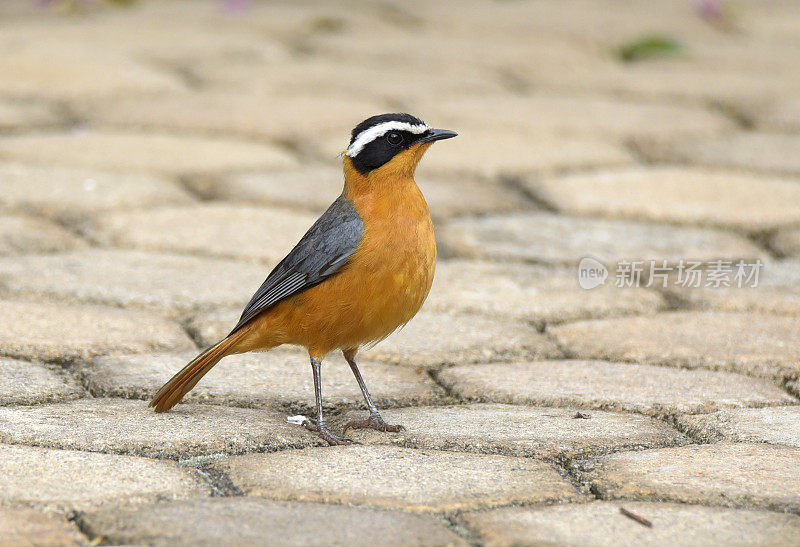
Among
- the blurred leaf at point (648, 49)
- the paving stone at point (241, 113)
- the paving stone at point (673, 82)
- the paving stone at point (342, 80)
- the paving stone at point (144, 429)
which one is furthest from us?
the blurred leaf at point (648, 49)

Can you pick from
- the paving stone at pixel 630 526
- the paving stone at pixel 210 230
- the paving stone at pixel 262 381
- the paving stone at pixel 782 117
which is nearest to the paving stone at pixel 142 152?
the paving stone at pixel 210 230

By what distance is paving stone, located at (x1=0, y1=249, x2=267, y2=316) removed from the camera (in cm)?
426

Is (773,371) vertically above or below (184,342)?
above

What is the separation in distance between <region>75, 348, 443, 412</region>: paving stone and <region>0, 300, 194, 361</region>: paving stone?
9cm

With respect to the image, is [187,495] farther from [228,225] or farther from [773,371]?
[228,225]

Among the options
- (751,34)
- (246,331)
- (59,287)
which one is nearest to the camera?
(246,331)

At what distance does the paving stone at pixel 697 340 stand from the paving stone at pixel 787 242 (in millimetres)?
871

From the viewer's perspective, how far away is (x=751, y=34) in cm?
1063

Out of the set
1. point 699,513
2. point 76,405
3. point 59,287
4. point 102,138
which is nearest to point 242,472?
point 76,405

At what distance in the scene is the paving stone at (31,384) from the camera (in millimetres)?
3305

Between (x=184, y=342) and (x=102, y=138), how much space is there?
2.77 metres

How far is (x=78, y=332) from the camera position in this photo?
3.87 metres
